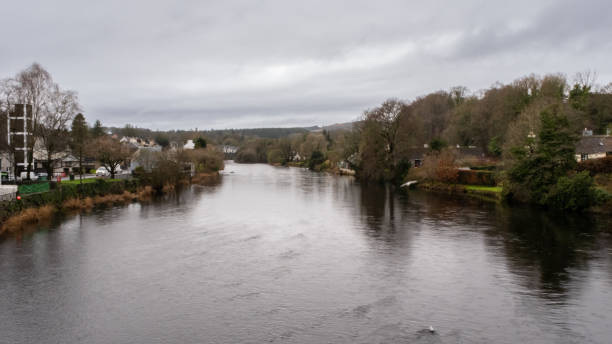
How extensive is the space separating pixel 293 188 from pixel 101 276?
105ft

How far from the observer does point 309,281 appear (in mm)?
14719

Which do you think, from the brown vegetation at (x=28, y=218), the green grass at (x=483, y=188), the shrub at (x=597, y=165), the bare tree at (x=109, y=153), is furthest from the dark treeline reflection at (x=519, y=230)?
the bare tree at (x=109, y=153)

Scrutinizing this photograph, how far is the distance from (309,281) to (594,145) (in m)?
41.2

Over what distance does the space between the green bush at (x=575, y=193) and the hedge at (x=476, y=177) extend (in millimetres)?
11822

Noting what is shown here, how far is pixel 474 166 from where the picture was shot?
157ft

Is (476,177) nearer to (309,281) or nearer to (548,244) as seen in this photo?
(548,244)

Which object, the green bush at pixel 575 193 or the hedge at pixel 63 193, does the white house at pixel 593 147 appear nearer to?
the green bush at pixel 575 193

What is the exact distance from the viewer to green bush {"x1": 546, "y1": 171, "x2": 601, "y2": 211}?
27234 millimetres

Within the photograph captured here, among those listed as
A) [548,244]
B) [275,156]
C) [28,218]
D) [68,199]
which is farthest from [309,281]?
[275,156]

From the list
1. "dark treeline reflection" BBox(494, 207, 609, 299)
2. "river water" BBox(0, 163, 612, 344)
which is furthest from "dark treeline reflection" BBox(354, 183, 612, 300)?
"river water" BBox(0, 163, 612, 344)

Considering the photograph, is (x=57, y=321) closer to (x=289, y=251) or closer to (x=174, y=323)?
(x=174, y=323)

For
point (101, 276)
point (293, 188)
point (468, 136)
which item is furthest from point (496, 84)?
point (101, 276)

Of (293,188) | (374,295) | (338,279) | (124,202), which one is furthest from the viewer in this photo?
(293,188)

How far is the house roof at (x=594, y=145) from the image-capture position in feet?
141
